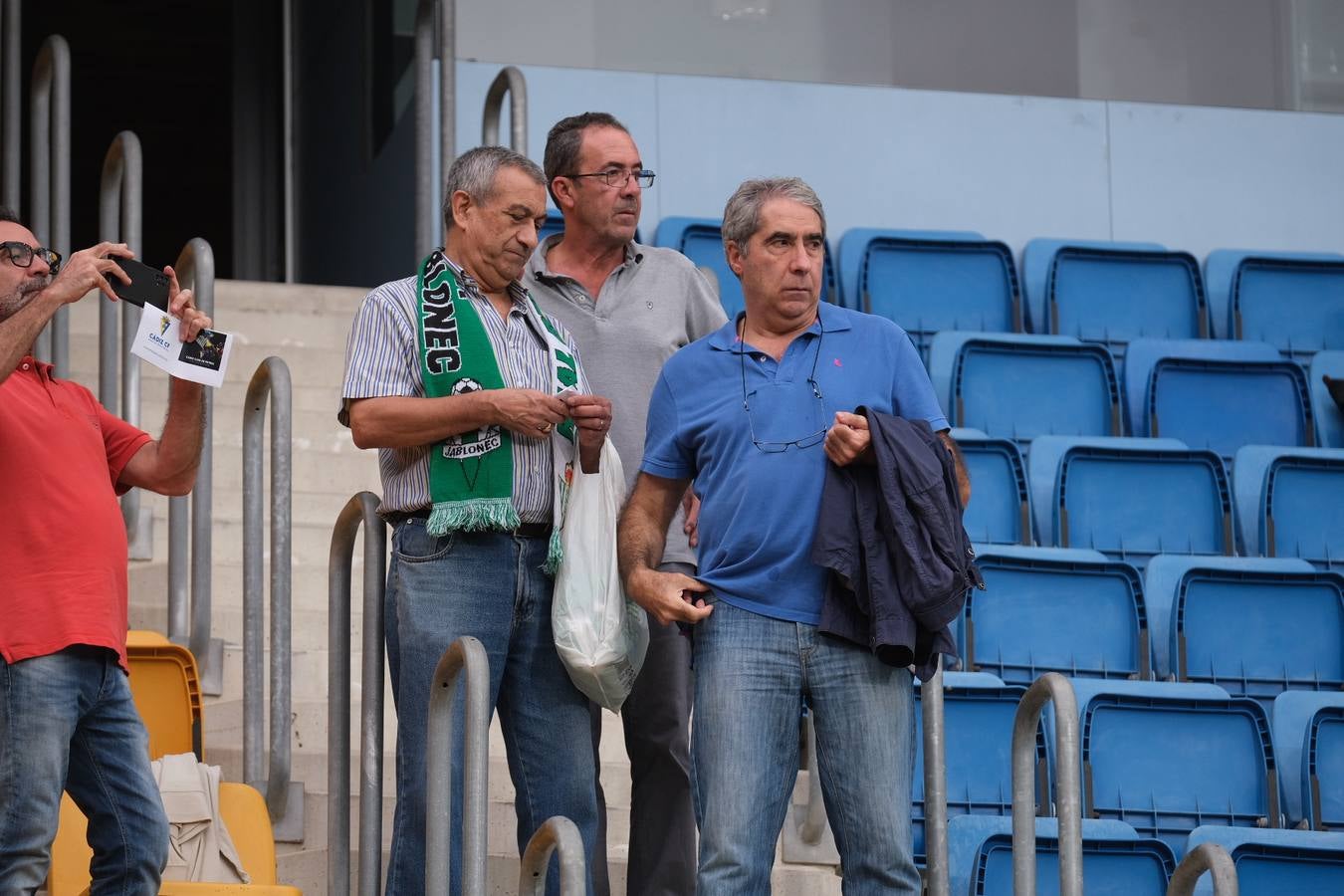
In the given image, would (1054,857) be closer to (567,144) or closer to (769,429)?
(769,429)

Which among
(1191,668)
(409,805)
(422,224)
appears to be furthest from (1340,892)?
(422,224)

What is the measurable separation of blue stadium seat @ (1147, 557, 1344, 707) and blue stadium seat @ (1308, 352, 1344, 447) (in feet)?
3.95

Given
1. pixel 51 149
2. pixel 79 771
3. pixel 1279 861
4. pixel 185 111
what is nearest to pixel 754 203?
pixel 79 771

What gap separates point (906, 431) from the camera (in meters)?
3.36

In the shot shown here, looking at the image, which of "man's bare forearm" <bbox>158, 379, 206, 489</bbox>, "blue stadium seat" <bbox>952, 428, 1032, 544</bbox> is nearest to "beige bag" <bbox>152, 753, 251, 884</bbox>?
"man's bare forearm" <bbox>158, 379, 206, 489</bbox>

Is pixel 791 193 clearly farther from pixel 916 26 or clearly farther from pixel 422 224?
pixel 916 26

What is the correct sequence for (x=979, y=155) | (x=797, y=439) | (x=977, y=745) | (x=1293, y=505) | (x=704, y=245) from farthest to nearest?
(x=979, y=155)
(x=704, y=245)
(x=1293, y=505)
(x=977, y=745)
(x=797, y=439)

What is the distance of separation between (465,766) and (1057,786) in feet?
3.22

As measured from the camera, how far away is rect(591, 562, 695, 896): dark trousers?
3.70 meters

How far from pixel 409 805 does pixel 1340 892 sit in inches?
86.1

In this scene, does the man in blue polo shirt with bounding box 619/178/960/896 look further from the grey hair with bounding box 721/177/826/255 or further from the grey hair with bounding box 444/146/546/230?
the grey hair with bounding box 444/146/546/230

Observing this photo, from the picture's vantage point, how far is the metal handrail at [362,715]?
12.4 feet

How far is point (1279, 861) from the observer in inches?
177

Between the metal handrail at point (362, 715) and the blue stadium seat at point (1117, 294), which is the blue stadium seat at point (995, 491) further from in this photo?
the metal handrail at point (362, 715)
